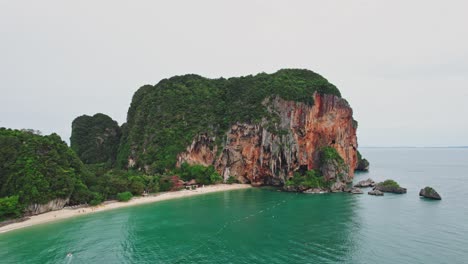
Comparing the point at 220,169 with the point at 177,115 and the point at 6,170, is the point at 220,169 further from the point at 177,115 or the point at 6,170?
the point at 6,170

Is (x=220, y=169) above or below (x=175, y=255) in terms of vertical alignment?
above

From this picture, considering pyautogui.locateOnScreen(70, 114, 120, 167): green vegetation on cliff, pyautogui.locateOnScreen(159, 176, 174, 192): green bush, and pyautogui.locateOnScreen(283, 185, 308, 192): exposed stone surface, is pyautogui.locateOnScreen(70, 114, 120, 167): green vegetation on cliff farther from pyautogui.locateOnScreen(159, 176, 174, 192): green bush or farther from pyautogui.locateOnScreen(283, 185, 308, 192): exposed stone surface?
pyautogui.locateOnScreen(283, 185, 308, 192): exposed stone surface

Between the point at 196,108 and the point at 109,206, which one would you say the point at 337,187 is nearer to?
the point at 196,108

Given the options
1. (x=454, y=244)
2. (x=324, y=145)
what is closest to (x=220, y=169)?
(x=324, y=145)

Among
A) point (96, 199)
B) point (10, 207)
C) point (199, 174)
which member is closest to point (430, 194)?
point (199, 174)

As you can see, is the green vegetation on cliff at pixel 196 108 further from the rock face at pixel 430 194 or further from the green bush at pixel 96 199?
the rock face at pixel 430 194
